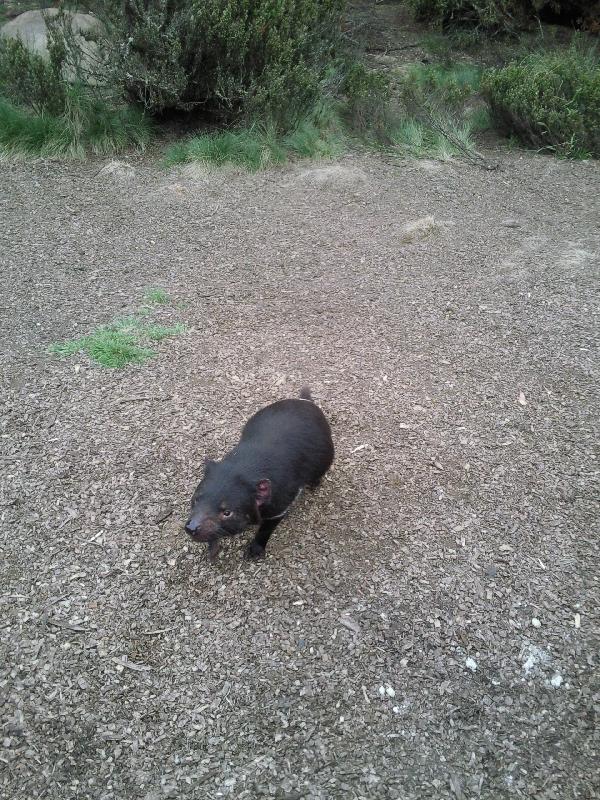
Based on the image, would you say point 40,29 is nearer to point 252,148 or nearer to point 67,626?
point 252,148

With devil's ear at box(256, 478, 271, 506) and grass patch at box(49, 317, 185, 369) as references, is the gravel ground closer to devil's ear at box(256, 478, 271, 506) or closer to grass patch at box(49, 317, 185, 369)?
grass patch at box(49, 317, 185, 369)

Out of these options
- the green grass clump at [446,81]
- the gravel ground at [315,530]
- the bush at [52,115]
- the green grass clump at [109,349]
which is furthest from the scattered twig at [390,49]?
the green grass clump at [109,349]

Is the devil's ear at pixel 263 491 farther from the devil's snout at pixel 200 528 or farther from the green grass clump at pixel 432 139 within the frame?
the green grass clump at pixel 432 139

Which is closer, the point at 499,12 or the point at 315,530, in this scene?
the point at 315,530

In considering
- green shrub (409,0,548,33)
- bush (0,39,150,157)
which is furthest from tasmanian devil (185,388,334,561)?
green shrub (409,0,548,33)

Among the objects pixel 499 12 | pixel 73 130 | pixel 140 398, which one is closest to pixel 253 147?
pixel 73 130

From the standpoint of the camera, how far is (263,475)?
2545mm

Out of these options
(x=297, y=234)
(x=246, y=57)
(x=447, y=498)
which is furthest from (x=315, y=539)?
(x=246, y=57)

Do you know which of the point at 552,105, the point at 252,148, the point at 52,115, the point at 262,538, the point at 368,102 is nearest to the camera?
the point at 262,538

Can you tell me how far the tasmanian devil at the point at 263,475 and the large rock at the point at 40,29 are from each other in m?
6.31

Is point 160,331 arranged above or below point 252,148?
below

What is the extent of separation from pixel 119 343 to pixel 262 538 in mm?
1904

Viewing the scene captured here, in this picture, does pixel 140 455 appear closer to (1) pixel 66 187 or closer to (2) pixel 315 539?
(2) pixel 315 539

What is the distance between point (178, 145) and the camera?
22.0ft
